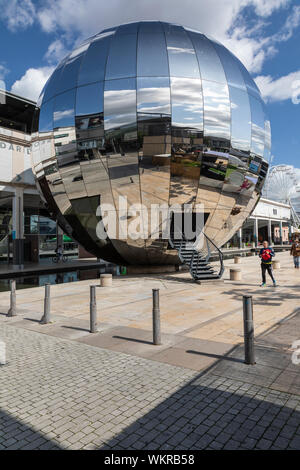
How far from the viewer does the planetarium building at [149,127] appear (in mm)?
11047

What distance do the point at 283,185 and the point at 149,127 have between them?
85.8 metres

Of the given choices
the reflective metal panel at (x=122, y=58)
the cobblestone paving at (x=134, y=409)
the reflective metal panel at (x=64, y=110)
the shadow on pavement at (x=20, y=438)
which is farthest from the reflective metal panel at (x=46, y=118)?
the shadow on pavement at (x=20, y=438)

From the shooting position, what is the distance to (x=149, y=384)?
4.01m

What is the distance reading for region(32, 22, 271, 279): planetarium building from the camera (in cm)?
1105

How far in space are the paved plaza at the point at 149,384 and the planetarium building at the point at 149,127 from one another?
5.49 m

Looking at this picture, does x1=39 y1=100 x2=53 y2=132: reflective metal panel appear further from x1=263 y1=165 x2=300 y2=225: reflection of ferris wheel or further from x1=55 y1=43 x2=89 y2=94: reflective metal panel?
x1=263 y1=165 x2=300 y2=225: reflection of ferris wheel

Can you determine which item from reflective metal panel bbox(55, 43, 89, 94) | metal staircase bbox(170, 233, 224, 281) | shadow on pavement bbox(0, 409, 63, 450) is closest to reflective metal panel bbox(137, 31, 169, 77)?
reflective metal panel bbox(55, 43, 89, 94)

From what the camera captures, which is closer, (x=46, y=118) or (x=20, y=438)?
(x=20, y=438)

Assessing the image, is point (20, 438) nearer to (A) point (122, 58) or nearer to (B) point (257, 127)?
(A) point (122, 58)

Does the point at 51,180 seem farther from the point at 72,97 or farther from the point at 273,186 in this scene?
the point at 273,186

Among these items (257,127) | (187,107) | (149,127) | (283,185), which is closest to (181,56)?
(187,107)

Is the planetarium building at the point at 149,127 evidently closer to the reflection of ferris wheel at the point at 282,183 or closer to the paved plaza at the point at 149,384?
the paved plaza at the point at 149,384

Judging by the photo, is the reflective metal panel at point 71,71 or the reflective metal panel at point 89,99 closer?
the reflective metal panel at point 89,99

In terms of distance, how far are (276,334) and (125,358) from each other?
113 inches
